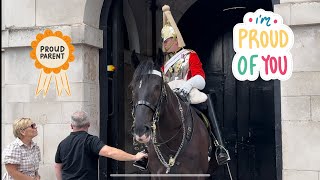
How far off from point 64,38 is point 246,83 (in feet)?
13.6

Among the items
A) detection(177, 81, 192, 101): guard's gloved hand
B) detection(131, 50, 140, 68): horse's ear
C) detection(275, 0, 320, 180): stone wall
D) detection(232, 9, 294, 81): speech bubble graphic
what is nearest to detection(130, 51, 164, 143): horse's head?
detection(131, 50, 140, 68): horse's ear

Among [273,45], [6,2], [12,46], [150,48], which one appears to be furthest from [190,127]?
[150,48]

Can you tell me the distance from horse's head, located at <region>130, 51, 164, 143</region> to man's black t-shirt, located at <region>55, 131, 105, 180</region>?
0.74 m

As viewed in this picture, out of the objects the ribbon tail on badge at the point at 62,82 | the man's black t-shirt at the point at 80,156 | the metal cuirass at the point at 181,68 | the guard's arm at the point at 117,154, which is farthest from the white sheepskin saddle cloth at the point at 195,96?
the ribbon tail on badge at the point at 62,82

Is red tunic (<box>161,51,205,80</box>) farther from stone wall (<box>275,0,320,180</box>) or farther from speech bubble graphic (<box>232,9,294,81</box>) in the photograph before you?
stone wall (<box>275,0,320,180</box>)

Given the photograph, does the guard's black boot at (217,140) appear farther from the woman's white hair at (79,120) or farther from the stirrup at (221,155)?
the woman's white hair at (79,120)

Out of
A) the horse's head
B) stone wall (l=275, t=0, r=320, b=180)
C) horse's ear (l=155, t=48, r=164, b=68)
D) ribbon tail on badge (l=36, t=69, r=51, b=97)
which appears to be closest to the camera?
the horse's head

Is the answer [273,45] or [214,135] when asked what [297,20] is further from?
[214,135]

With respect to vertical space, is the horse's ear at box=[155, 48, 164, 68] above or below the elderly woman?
above

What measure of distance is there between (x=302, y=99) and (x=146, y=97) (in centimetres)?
228

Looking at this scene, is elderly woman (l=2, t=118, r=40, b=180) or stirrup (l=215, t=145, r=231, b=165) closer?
elderly woman (l=2, t=118, r=40, b=180)

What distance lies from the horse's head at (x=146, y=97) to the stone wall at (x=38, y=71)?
2599 millimetres

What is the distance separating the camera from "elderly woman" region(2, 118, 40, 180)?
493 centimetres

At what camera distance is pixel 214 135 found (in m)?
5.63
